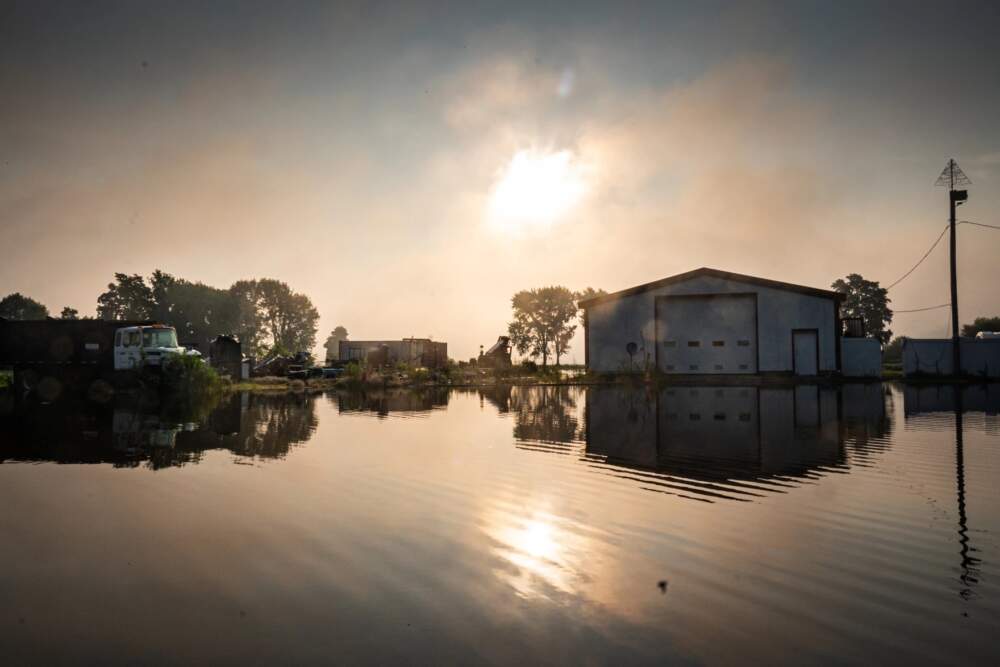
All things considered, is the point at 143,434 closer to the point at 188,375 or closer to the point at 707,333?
the point at 188,375

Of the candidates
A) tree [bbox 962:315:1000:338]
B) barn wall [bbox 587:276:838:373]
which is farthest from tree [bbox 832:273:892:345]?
barn wall [bbox 587:276:838:373]

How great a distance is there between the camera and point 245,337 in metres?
111

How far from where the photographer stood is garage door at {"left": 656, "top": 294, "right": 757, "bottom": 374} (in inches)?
1623

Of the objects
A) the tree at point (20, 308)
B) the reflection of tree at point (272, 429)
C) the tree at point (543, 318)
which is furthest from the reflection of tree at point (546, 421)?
the tree at point (20, 308)

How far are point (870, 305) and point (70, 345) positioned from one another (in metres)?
108

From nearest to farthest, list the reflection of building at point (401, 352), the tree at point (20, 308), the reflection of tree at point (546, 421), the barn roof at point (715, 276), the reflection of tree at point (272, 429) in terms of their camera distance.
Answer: the reflection of tree at point (272, 429) → the reflection of tree at point (546, 421) → the barn roof at point (715, 276) → the reflection of building at point (401, 352) → the tree at point (20, 308)

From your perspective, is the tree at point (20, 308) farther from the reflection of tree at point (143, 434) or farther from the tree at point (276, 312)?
the reflection of tree at point (143, 434)

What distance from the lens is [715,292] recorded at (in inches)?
1645

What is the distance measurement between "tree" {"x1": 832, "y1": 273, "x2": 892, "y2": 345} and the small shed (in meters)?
90.7

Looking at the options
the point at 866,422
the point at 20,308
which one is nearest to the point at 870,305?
the point at 866,422

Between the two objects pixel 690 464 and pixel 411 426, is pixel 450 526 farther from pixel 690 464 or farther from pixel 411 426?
pixel 411 426

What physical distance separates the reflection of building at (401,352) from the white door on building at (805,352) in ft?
105

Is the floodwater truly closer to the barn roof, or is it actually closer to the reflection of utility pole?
the reflection of utility pole

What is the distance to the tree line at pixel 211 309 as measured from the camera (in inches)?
3861
